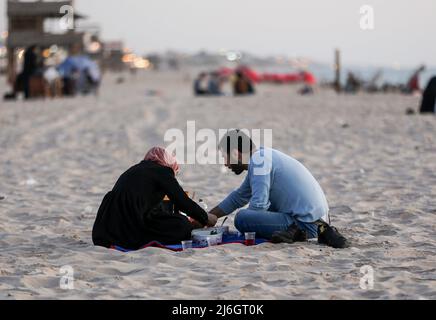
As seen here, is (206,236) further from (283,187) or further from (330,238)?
(330,238)

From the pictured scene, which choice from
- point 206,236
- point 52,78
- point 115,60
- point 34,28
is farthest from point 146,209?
point 115,60

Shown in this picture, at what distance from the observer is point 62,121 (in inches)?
617

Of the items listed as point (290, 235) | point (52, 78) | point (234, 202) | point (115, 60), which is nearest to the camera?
point (290, 235)

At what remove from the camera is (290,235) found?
206 inches

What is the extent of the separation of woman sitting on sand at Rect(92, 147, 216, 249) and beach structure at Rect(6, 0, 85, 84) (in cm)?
2413

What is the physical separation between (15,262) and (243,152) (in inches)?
68.9

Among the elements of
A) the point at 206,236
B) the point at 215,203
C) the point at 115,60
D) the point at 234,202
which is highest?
the point at 115,60

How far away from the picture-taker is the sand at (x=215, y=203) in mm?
4238

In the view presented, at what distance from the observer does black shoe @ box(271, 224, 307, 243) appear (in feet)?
17.1

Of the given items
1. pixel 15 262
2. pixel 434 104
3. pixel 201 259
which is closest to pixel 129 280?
pixel 201 259

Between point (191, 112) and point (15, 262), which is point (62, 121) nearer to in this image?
point (191, 112)

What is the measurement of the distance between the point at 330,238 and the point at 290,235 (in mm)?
291

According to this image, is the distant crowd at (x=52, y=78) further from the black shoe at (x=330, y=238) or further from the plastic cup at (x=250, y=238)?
the black shoe at (x=330, y=238)

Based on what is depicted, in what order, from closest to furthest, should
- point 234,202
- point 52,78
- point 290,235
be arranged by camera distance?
point 290,235 < point 234,202 < point 52,78
